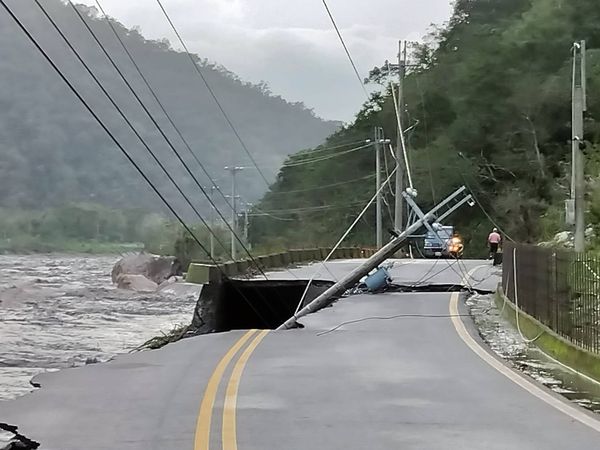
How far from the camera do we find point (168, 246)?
77750 mm

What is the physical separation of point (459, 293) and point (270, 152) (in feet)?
236

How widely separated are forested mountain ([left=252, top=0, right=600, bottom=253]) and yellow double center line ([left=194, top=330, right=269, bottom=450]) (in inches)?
1124

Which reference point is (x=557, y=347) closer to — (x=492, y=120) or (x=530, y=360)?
(x=530, y=360)

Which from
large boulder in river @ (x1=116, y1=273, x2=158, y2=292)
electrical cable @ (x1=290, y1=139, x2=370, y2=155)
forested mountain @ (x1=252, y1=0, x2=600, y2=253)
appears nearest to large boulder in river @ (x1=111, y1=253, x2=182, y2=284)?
large boulder in river @ (x1=116, y1=273, x2=158, y2=292)

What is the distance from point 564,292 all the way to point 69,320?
2678cm

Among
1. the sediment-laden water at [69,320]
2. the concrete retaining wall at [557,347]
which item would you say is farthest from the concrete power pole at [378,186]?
the concrete retaining wall at [557,347]

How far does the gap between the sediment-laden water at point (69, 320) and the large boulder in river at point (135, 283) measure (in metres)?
0.77

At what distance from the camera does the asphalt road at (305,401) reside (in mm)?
9267

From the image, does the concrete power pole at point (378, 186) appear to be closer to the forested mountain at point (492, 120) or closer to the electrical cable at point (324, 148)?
the forested mountain at point (492, 120)

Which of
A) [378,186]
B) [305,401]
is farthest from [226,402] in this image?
[378,186]

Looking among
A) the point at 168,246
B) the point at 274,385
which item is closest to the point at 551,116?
the point at 168,246

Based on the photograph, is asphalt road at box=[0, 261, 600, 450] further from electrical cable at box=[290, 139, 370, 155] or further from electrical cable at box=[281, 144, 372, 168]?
electrical cable at box=[290, 139, 370, 155]

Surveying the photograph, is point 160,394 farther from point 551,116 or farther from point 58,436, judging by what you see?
point 551,116

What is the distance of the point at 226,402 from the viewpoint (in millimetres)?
11352
